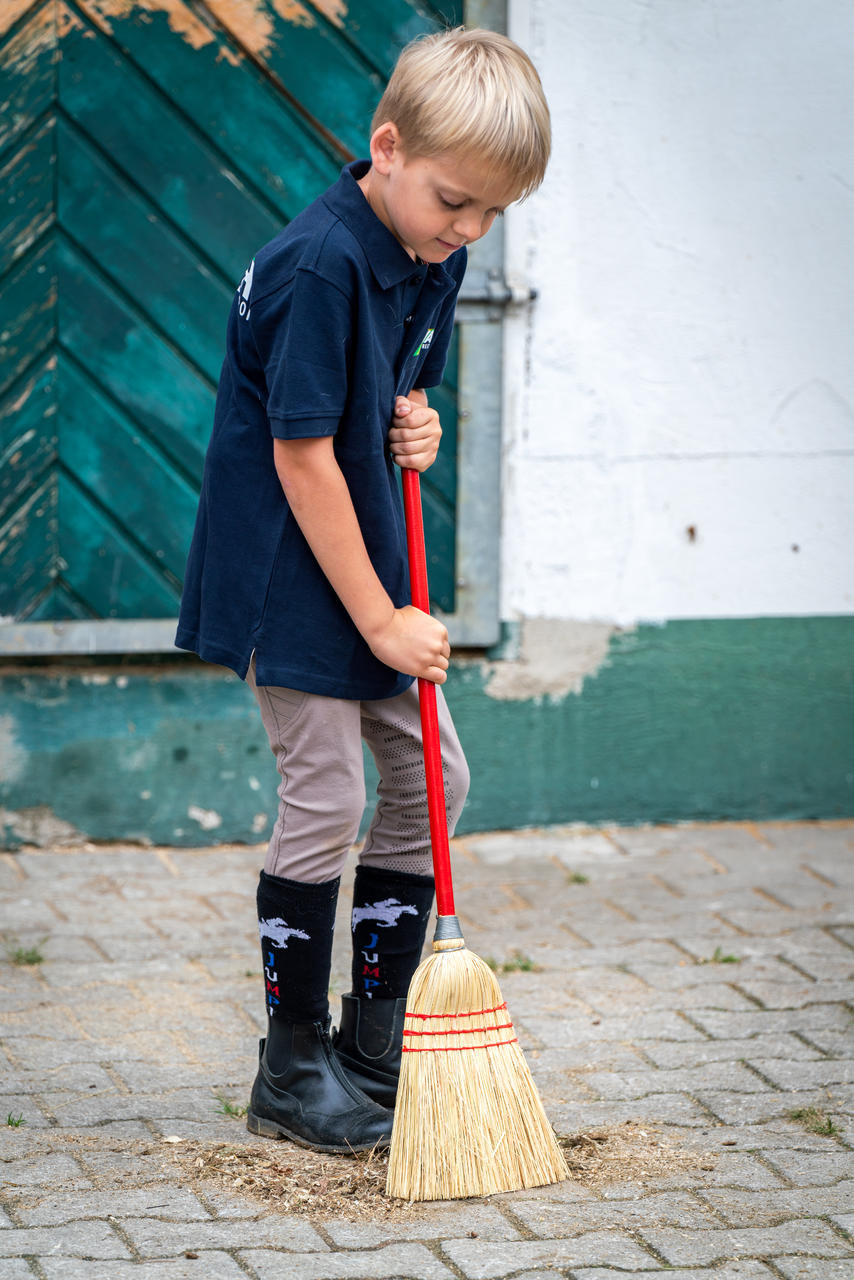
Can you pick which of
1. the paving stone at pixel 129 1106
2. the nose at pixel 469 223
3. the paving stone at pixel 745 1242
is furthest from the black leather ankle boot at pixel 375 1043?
the nose at pixel 469 223

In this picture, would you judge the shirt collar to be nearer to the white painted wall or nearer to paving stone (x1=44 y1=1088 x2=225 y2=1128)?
paving stone (x1=44 y1=1088 x2=225 y2=1128)

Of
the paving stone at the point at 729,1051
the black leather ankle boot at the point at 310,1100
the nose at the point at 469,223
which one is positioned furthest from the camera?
the paving stone at the point at 729,1051

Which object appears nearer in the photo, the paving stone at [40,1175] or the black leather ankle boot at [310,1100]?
the paving stone at [40,1175]

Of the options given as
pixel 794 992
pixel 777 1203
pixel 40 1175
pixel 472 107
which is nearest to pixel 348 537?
pixel 472 107

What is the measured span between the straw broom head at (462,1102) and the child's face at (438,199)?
44.3 inches

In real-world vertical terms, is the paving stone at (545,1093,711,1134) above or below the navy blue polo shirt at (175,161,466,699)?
below

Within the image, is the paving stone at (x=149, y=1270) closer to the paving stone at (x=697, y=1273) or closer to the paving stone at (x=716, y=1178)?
the paving stone at (x=697, y=1273)

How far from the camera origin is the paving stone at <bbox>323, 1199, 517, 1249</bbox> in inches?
90.7

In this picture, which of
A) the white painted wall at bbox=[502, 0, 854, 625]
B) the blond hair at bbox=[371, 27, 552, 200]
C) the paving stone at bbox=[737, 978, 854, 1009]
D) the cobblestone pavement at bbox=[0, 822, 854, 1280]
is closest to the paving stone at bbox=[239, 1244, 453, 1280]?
Answer: the cobblestone pavement at bbox=[0, 822, 854, 1280]

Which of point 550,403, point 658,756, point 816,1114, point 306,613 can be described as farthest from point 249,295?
point 658,756

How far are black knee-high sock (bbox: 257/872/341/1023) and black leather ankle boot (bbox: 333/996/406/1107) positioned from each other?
0.15m

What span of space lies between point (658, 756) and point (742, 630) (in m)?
0.44

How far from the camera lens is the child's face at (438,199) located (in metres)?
2.31

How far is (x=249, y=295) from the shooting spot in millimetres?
2463
